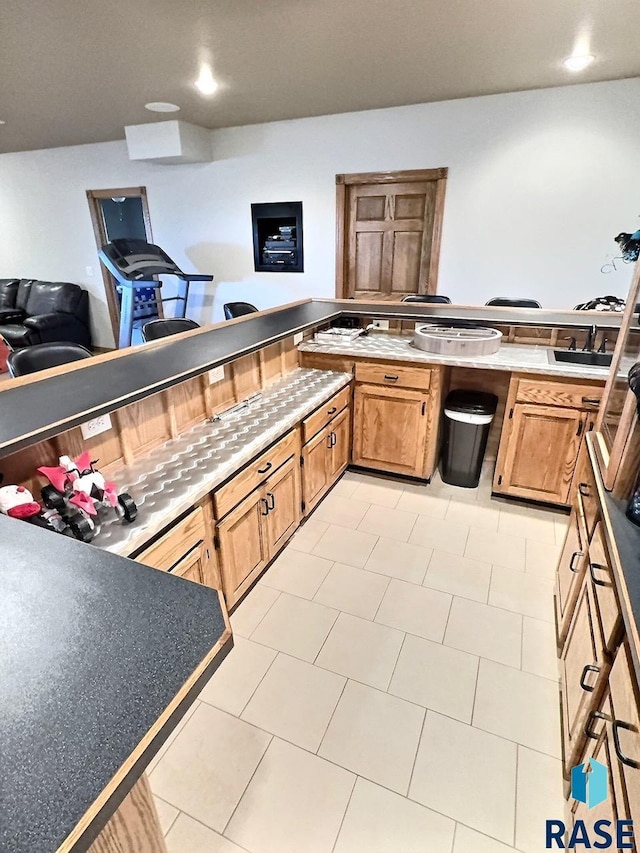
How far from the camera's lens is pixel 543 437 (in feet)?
8.33

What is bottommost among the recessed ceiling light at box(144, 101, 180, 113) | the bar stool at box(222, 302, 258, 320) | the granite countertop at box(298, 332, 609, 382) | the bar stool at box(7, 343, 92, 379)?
the granite countertop at box(298, 332, 609, 382)

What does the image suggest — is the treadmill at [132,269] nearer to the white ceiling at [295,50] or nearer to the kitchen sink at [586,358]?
the white ceiling at [295,50]

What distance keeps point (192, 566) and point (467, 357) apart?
1.86 meters

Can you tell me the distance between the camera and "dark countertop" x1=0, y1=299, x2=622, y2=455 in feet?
4.48

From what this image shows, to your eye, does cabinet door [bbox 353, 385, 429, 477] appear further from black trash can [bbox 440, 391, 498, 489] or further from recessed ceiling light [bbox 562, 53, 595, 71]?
recessed ceiling light [bbox 562, 53, 595, 71]

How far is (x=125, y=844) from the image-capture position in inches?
30.0

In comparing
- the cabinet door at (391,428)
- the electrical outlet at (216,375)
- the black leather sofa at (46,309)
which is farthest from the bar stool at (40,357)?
the black leather sofa at (46,309)

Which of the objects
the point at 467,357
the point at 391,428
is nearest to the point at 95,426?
the point at 391,428

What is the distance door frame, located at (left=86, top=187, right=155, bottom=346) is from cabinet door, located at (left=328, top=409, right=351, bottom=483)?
3.79 metres

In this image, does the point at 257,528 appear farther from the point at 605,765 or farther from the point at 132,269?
the point at 132,269

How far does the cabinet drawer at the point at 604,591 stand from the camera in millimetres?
1030

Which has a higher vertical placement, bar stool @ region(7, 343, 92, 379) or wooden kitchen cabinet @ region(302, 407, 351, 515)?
bar stool @ region(7, 343, 92, 379)

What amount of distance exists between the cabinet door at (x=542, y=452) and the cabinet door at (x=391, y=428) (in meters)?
0.52

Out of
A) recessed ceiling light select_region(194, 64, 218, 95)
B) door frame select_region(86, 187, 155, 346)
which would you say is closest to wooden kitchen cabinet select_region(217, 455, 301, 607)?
recessed ceiling light select_region(194, 64, 218, 95)
